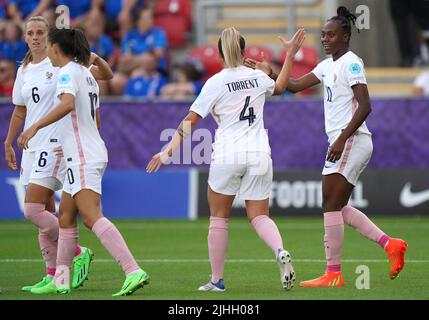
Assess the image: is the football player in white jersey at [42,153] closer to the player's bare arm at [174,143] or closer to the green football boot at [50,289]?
the green football boot at [50,289]

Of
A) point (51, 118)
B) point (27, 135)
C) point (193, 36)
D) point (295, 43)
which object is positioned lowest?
point (27, 135)

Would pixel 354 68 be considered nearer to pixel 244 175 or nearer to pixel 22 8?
pixel 244 175

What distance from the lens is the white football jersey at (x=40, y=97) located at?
32.3ft

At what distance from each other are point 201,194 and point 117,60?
3.99 meters

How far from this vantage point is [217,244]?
9258 mm

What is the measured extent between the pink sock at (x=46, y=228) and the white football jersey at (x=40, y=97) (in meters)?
0.54

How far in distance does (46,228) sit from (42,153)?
0.69 metres

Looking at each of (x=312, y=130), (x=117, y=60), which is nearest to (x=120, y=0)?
(x=117, y=60)

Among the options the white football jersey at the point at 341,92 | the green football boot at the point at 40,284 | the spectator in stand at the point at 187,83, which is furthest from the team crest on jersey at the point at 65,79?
the spectator in stand at the point at 187,83

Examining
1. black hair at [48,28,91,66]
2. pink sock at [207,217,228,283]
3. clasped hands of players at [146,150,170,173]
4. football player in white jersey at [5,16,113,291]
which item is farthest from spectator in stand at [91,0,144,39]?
clasped hands of players at [146,150,170,173]

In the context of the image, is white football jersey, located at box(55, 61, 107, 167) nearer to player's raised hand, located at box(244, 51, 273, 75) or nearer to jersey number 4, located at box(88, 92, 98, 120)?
jersey number 4, located at box(88, 92, 98, 120)

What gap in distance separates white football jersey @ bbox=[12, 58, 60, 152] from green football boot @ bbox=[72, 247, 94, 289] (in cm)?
→ 104

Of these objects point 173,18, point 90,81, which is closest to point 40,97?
point 90,81
